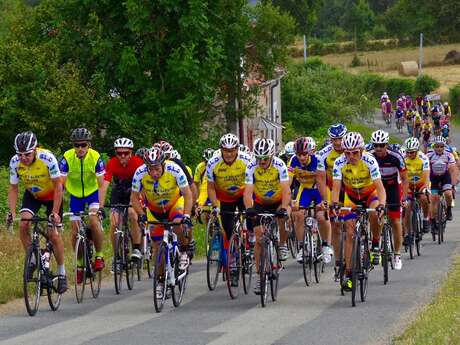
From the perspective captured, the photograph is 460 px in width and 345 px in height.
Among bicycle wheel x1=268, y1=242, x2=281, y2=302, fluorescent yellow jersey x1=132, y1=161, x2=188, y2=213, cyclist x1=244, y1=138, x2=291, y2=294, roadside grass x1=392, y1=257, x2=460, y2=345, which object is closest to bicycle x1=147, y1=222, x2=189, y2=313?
fluorescent yellow jersey x1=132, y1=161, x2=188, y2=213

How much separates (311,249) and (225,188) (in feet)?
5.84

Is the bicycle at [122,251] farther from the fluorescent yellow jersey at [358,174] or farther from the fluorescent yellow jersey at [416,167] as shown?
the fluorescent yellow jersey at [416,167]

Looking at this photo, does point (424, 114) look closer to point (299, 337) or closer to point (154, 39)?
point (154, 39)

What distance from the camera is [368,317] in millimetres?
14172

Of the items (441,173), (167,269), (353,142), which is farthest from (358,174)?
(441,173)

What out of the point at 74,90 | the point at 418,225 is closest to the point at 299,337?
the point at 418,225

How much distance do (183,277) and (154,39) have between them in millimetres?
25265

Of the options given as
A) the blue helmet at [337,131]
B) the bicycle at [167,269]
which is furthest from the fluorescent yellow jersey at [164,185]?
the blue helmet at [337,131]

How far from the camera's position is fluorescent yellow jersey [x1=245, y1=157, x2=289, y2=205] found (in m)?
16.5

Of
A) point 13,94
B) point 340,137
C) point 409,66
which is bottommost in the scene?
point 340,137

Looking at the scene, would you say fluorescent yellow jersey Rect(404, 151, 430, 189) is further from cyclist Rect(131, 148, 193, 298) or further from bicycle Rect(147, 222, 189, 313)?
bicycle Rect(147, 222, 189, 313)

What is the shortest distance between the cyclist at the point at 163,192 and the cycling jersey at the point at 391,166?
3599mm

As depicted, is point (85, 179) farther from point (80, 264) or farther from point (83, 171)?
point (80, 264)

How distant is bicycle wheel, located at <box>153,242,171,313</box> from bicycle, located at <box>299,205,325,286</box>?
311 centimetres
